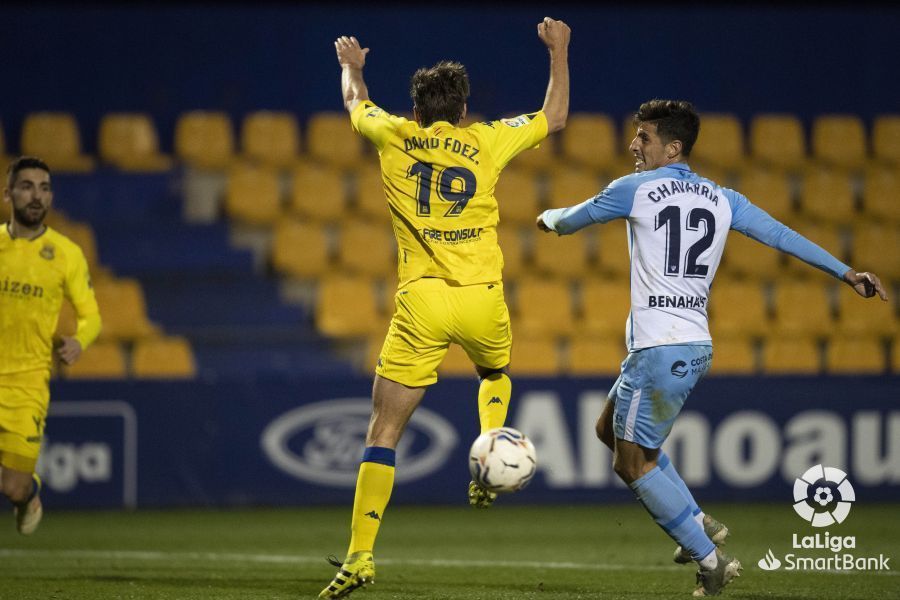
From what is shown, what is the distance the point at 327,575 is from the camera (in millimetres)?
6945

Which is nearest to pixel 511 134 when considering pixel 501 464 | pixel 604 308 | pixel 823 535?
pixel 501 464

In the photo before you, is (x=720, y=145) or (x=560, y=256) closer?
(x=560, y=256)

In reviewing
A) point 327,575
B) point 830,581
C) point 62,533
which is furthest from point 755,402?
point 62,533

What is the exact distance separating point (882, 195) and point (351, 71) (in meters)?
9.37

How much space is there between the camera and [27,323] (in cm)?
707

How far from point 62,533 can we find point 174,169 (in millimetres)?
5133

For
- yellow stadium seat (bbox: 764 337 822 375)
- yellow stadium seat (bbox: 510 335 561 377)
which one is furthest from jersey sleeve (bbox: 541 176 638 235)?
yellow stadium seat (bbox: 764 337 822 375)

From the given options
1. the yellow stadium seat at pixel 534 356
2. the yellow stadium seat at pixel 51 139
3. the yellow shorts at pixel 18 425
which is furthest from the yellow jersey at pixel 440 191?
the yellow stadium seat at pixel 51 139

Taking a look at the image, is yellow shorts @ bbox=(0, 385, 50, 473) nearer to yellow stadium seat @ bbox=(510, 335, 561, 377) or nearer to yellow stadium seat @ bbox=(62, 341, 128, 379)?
yellow stadium seat @ bbox=(62, 341, 128, 379)

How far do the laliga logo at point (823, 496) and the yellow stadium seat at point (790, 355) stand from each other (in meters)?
1.58

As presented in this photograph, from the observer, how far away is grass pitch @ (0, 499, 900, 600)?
20.7ft

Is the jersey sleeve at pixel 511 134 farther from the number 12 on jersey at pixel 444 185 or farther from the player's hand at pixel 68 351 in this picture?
the player's hand at pixel 68 351

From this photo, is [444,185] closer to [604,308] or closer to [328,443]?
[328,443]

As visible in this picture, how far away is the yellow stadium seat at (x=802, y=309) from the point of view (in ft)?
40.9
